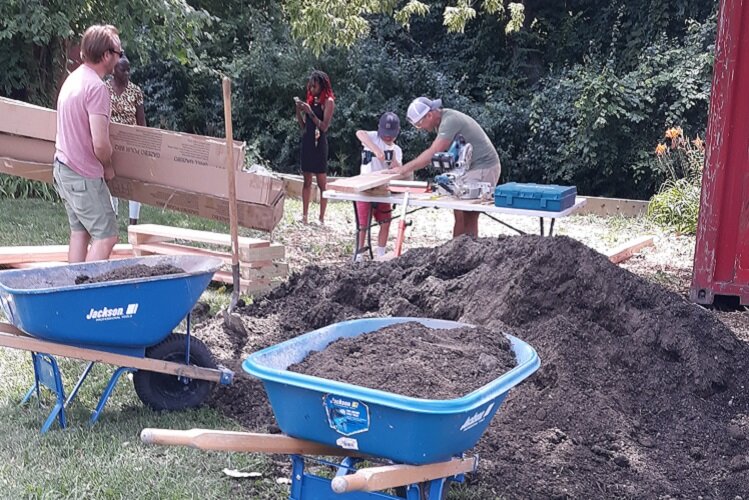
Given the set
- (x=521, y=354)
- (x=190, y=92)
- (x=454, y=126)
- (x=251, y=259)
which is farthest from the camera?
(x=190, y=92)

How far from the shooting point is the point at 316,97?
1193 cm

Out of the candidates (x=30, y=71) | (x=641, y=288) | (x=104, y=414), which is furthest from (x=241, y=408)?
(x=30, y=71)

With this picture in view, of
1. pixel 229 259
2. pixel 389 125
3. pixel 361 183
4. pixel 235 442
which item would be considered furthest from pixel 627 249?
pixel 235 442

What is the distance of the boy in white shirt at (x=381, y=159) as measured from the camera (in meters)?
9.10

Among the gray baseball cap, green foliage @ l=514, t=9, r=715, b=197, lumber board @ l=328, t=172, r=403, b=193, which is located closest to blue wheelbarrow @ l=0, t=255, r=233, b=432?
lumber board @ l=328, t=172, r=403, b=193

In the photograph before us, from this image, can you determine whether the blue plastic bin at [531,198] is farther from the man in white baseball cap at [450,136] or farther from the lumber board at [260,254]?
the lumber board at [260,254]

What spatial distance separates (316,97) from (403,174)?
3678 mm

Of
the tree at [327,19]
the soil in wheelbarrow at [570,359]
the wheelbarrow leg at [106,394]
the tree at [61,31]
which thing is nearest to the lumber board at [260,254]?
the soil in wheelbarrow at [570,359]

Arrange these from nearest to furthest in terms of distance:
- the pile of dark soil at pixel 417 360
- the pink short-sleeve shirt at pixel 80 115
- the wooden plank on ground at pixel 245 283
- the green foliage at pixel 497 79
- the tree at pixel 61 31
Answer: the pile of dark soil at pixel 417 360, the pink short-sleeve shirt at pixel 80 115, the wooden plank on ground at pixel 245 283, the tree at pixel 61 31, the green foliage at pixel 497 79

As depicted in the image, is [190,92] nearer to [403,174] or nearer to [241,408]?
[403,174]

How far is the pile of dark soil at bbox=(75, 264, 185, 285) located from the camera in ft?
15.1

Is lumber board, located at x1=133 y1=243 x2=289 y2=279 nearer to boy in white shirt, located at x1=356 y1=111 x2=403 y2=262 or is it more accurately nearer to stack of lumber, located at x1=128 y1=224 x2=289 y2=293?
stack of lumber, located at x1=128 y1=224 x2=289 y2=293

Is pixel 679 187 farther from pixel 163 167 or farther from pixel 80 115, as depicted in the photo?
→ pixel 80 115

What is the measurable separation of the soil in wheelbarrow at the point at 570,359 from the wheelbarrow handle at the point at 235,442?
0.39 m
